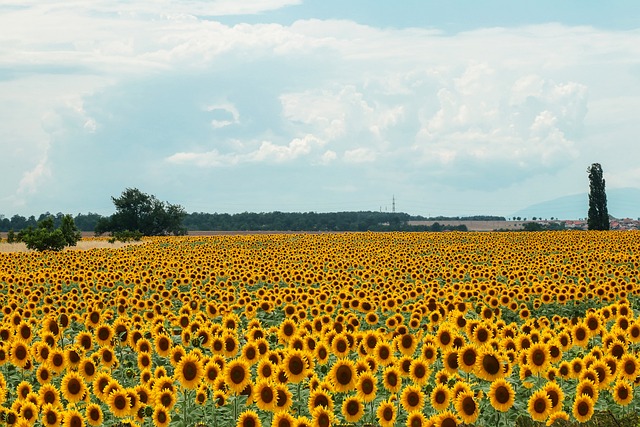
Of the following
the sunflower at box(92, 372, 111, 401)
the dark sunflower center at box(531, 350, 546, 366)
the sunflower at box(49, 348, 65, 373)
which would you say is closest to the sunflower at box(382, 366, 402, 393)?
the dark sunflower center at box(531, 350, 546, 366)

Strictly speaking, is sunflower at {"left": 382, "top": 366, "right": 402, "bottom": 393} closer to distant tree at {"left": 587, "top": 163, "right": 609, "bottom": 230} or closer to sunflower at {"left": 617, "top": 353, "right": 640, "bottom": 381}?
sunflower at {"left": 617, "top": 353, "right": 640, "bottom": 381}

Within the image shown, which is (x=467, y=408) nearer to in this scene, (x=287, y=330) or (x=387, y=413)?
(x=387, y=413)

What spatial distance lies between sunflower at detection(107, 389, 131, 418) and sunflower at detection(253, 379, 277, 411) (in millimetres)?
1497

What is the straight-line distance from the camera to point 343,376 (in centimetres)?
928

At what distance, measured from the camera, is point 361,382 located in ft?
30.6

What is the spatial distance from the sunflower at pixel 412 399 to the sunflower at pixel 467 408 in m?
0.50

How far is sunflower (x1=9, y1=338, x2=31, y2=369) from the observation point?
38.8 feet

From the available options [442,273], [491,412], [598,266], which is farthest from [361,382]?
[598,266]

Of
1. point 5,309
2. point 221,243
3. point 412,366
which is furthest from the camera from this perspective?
point 221,243

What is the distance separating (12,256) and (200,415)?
30.0 meters

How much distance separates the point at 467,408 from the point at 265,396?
7.11ft

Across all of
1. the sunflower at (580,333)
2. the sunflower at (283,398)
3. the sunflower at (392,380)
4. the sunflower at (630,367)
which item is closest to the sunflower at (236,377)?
the sunflower at (283,398)

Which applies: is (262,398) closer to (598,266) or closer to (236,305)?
(236,305)

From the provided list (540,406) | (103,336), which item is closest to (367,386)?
(540,406)
